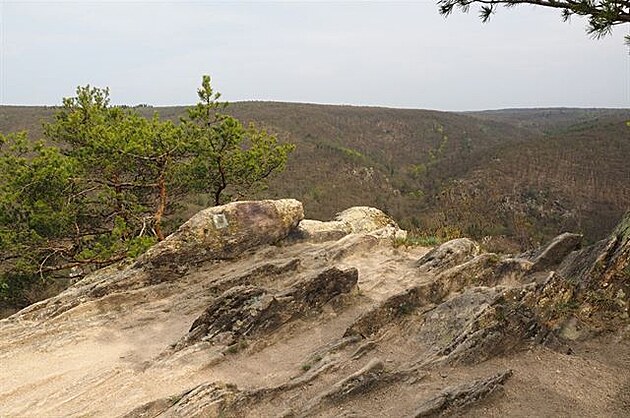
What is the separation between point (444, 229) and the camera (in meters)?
17.9

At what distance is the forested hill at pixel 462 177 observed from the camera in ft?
Answer: 210

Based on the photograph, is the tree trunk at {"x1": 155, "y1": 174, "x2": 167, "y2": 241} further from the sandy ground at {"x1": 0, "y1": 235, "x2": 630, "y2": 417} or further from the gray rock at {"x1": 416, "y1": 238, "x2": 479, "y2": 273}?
the gray rock at {"x1": 416, "y1": 238, "x2": 479, "y2": 273}

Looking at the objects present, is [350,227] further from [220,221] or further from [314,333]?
[314,333]

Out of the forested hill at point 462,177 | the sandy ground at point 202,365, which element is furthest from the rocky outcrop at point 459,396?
the forested hill at point 462,177

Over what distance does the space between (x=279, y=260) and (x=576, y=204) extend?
230 feet

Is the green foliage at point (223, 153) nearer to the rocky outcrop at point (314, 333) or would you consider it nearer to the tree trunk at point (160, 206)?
the tree trunk at point (160, 206)

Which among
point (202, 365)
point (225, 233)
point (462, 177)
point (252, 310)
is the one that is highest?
point (225, 233)

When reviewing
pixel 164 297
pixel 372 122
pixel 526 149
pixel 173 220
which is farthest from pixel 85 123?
pixel 372 122

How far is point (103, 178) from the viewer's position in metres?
18.1

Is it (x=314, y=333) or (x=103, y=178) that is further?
(x=103, y=178)

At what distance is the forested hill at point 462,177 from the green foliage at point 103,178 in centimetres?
2234

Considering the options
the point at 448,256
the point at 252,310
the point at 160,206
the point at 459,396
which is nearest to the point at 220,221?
the point at 252,310

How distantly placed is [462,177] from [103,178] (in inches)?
3081

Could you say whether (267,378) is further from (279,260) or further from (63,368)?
(279,260)
